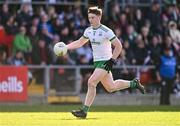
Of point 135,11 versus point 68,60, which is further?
point 135,11

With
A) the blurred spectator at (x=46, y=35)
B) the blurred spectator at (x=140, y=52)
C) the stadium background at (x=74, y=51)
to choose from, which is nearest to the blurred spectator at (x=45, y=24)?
the stadium background at (x=74, y=51)

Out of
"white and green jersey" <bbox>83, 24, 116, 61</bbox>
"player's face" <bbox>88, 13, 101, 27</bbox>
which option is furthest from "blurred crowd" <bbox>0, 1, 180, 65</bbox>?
"player's face" <bbox>88, 13, 101, 27</bbox>

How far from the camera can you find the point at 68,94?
27.7 metres

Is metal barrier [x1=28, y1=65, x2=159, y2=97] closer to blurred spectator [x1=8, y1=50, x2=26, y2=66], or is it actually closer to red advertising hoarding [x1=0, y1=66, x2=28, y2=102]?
red advertising hoarding [x1=0, y1=66, x2=28, y2=102]

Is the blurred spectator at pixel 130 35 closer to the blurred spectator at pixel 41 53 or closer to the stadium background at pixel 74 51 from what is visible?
A: the stadium background at pixel 74 51

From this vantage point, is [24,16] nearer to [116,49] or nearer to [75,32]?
[75,32]

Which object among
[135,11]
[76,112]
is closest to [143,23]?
[135,11]

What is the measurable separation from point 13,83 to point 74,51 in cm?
303

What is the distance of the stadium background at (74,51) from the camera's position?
27.5 meters

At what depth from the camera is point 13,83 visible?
89.5 ft

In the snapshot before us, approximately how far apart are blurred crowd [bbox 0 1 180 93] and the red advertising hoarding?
0.65 m

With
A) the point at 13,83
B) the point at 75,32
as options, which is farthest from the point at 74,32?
the point at 13,83

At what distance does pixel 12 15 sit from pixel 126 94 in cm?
562
